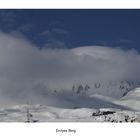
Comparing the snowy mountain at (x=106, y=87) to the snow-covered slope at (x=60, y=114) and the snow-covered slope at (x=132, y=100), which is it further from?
the snow-covered slope at (x=60, y=114)

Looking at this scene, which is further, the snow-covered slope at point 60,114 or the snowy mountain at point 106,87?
the snowy mountain at point 106,87

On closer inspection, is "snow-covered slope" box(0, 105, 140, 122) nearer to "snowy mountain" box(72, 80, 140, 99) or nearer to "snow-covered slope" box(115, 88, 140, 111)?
"snow-covered slope" box(115, 88, 140, 111)

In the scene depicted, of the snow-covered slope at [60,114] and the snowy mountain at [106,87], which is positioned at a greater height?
the snowy mountain at [106,87]

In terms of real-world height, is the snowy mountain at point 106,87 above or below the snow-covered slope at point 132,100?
above

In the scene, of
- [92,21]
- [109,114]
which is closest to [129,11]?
[92,21]

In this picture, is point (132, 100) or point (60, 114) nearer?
point (60, 114)

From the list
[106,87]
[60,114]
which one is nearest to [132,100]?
[106,87]

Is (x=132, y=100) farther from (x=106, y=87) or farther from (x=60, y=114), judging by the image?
(x=60, y=114)

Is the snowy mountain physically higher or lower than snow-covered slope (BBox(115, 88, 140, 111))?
higher

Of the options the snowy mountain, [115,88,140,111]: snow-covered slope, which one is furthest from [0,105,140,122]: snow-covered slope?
the snowy mountain

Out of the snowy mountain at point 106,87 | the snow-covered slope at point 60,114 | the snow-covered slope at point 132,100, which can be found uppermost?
the snowy mountain at point 106,87

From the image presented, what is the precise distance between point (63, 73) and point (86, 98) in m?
0.50

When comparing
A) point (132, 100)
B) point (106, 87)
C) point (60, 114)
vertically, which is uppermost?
point (106, 87)

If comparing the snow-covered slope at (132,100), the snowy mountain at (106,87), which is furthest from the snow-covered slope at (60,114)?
the snowy mountain at (106,87)
